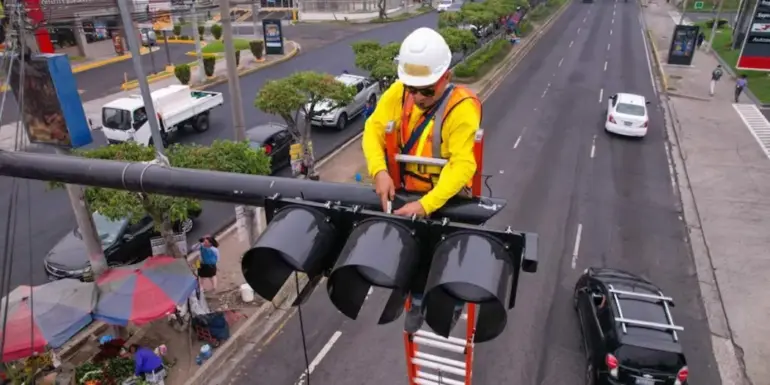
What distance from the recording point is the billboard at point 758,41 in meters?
24.9

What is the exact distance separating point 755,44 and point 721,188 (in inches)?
399

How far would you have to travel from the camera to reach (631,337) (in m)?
9.80

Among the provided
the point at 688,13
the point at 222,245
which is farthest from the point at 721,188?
the point at 688,13

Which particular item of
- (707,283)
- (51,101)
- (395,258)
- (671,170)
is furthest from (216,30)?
(395,258)

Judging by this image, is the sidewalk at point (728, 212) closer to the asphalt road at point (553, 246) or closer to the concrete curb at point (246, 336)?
the asphalt road at point (553, 246)

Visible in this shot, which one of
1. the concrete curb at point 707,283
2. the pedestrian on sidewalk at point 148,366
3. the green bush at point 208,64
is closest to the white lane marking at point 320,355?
the pedestrian on sidewalk at point 148,366

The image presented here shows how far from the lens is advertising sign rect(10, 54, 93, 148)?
5.52m

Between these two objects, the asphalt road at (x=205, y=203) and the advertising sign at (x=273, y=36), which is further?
the advertising sign at (x=273, y=36)

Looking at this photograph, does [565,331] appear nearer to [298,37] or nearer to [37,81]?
[37,81]

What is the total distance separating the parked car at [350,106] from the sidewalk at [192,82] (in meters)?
10.5

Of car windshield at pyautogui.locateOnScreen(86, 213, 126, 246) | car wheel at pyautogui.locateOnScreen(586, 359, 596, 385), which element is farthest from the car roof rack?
car windshield at pyautogui.locateOnScreen(86, 213, 126, 246)

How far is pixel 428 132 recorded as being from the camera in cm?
408

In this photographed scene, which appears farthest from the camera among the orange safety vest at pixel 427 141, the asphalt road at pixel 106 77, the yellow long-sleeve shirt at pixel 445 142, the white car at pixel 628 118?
the asphalt road at pixel 106 77

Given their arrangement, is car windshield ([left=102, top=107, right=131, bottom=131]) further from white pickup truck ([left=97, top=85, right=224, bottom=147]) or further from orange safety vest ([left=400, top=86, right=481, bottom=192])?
orange safety vest ([left=400, top=86, right=481, bottom=192])
